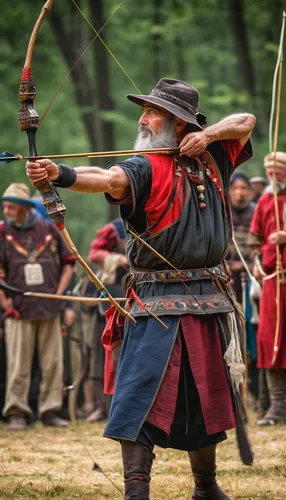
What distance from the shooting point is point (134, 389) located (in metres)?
4.89

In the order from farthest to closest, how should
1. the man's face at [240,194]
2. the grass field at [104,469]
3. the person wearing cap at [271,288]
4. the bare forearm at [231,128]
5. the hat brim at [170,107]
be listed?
the man's face at [240,194] → the person wearing cap at [271,288] → the grass field at [104,469] → the bare forearm at [231,128] → the hat brim at [170,107]

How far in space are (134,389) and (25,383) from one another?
4.99m

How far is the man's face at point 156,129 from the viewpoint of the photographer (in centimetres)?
523

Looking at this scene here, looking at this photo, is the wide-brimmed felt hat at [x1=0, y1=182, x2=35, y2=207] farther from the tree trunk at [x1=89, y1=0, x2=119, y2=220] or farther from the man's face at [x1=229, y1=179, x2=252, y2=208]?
the tree trunk at [x1=89, y1=0, x2=119, y2=220]

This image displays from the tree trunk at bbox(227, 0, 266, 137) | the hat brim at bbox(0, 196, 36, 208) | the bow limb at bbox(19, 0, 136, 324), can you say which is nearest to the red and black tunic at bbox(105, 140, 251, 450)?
the bow limb at bbox(19, 0, 136, 324)

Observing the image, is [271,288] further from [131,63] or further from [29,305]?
[131,63]

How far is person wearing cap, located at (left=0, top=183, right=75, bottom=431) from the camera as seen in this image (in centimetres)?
955

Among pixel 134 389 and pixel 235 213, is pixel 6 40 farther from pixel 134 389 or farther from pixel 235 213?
pixel 134 389

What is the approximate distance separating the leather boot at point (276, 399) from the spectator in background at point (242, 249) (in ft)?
2.29

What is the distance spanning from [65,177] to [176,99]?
95 centimetres

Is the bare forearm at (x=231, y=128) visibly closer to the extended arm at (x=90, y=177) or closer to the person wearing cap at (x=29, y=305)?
the extended arm at (x=90, y=177)

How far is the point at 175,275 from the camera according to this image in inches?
201

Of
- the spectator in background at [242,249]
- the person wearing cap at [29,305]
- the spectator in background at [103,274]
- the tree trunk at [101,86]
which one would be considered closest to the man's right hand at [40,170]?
the spectator in background at [103,274]

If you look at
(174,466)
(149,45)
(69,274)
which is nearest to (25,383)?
(69,274)
